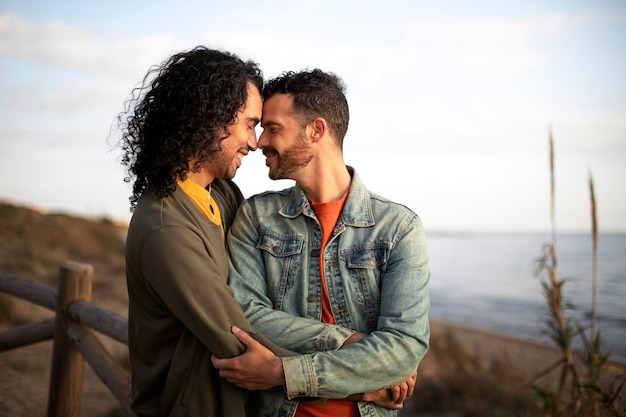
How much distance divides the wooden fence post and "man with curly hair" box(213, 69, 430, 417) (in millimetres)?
2033

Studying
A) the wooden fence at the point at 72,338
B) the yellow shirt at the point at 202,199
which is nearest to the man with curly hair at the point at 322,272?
the yellow shirt at the point at 202,199

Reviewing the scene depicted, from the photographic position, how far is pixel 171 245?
1.86m

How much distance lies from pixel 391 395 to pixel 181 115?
130cm

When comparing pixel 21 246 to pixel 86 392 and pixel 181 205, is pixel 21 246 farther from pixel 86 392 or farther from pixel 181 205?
pixel 181 205

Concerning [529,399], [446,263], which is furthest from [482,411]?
[446,263]

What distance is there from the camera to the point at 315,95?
2393mm

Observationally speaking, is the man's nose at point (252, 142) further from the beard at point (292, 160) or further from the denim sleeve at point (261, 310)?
the denim sleeve at point (261, 310)

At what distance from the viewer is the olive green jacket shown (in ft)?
6.07

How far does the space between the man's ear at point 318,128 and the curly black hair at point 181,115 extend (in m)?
0.30

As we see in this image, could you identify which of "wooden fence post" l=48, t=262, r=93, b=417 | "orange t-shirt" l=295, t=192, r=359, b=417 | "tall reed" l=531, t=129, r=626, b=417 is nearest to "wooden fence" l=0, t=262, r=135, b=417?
"wooden fence post" l=48, t=262, r=93, b=417

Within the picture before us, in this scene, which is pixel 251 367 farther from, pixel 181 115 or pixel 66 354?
pixel 66 354

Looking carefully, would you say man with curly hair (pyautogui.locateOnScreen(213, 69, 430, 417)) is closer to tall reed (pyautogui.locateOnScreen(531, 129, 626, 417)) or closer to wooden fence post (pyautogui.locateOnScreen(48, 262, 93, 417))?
tall reed (pyautogui.locateOnScreen(531, 129, 626, 417))

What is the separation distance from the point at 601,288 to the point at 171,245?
2091 centimetres

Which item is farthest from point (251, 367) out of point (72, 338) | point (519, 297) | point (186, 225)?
point (519, 297)
